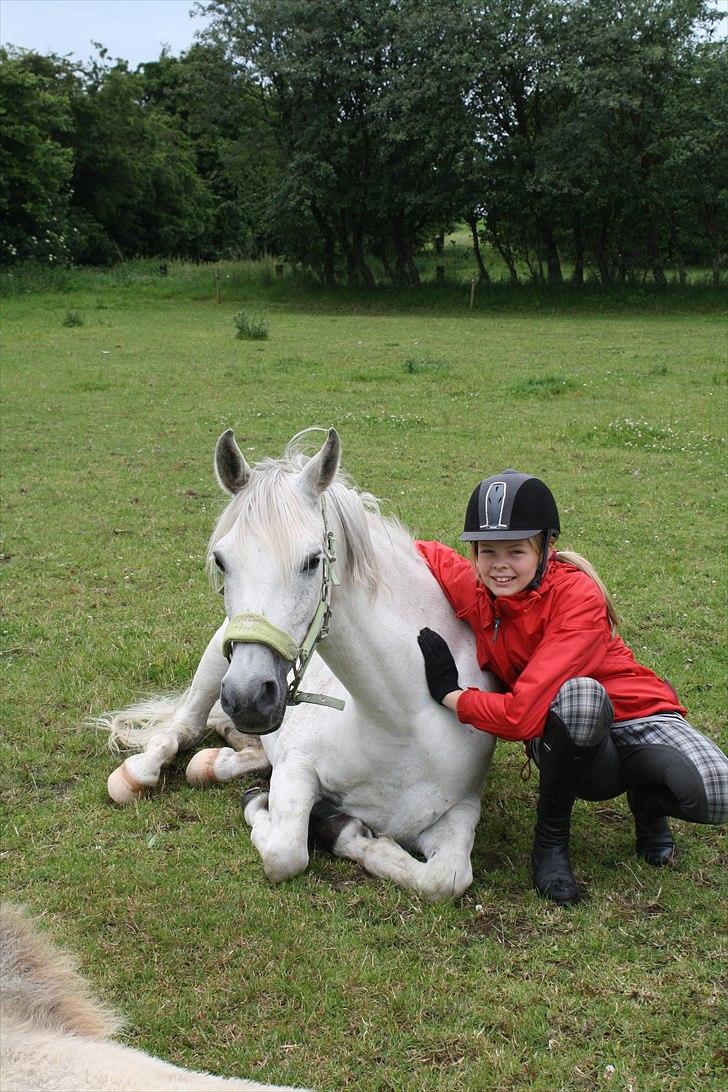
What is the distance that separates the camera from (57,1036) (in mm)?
2201

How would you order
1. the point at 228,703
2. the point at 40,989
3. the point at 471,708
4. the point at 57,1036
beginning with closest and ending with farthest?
the point at 57,1036, the point at 40,989, the point at 228,703, the point at 471,708

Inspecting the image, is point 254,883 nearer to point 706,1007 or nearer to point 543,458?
point 706,1007

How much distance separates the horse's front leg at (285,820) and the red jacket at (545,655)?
701 millimetres

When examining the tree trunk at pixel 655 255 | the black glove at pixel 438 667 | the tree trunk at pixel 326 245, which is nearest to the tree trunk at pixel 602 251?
the tree trunk at pixel 655 255

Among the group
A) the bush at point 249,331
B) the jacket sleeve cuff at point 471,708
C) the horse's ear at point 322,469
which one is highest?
the horse's ear at point 322,469

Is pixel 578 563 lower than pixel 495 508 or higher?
lower

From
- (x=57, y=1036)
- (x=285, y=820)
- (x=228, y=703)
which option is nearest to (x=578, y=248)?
(x=285, y=820)

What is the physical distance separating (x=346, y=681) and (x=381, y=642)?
0.19m

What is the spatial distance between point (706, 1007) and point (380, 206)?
105 feet

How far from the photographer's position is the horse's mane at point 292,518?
2887 millimetres

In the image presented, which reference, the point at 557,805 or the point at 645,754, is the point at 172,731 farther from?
the point at 645,754

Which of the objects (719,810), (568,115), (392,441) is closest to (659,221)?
(568,115)

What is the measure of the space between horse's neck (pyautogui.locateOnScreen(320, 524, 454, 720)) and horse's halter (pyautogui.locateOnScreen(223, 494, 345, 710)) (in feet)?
0.41

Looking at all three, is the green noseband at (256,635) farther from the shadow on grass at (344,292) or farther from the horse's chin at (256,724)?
the shadow on grass at (344,292)
